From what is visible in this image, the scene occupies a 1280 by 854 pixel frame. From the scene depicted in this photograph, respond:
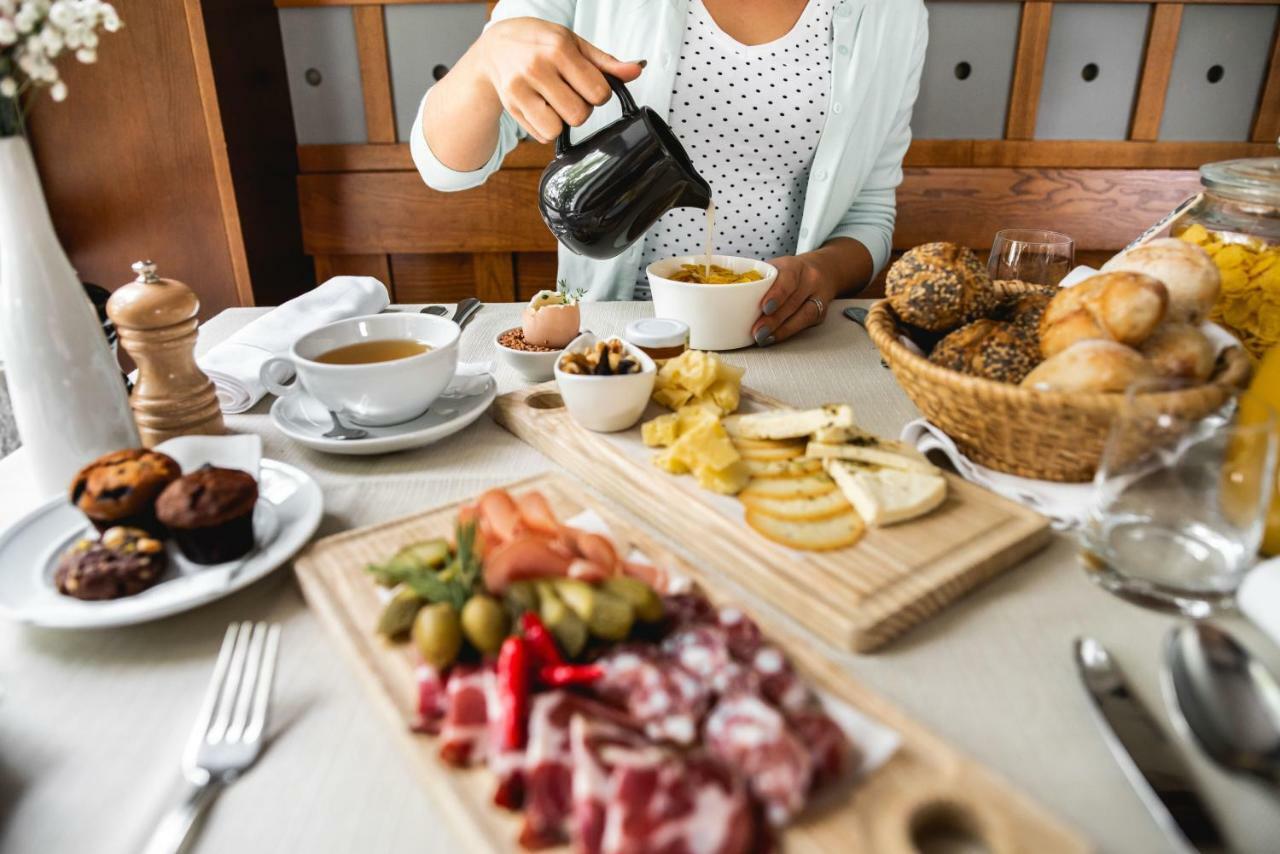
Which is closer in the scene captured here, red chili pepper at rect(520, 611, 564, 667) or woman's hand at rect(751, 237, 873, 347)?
red chili pepper at rect(520, 611, 564, 667)

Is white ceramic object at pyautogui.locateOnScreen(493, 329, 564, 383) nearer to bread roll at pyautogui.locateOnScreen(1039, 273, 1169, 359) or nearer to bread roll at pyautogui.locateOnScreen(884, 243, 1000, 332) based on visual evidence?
bread roll at pyautogui.locateOnScreen(884, 243, 1000, 332)

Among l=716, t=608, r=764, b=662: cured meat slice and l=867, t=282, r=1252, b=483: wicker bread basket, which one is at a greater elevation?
l=867, t=282, r=1252, b=483: wicker bread basket

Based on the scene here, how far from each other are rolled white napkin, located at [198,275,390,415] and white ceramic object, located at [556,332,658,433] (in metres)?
0.50

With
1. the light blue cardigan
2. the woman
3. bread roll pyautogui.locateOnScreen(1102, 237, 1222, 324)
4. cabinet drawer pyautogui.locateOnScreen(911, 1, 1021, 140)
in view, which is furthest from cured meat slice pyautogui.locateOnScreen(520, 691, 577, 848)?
cabinet drawer pyautogui.locateOnScreen(911, 1, 1021, 140)

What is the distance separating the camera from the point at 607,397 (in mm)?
1025

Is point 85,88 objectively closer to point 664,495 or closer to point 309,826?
point 664,495

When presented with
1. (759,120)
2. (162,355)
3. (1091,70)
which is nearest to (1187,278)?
(759,120)

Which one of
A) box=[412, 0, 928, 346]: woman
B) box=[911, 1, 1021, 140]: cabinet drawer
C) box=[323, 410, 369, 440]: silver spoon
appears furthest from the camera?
box=[911, 1, 1021, 140]: cabinet drawer

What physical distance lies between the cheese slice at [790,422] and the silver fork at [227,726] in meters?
0.57

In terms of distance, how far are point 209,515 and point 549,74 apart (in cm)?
79

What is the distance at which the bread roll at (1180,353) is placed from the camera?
87 cm

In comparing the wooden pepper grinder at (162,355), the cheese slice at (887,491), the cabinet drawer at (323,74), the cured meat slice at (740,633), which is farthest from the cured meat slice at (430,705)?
the cabinet drawer at (323,74)

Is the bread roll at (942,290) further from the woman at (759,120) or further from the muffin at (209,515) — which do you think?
the muffin at (209,515)

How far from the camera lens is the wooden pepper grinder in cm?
93
